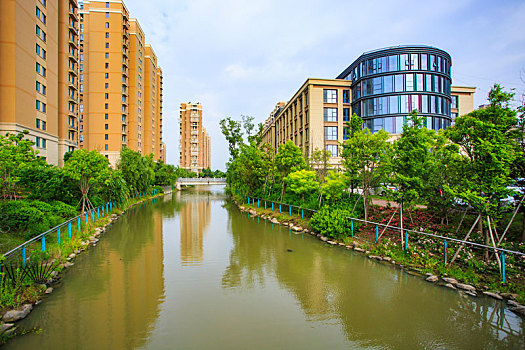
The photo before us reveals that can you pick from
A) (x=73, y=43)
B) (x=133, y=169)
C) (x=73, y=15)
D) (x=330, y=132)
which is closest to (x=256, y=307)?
(x=133, y=169)

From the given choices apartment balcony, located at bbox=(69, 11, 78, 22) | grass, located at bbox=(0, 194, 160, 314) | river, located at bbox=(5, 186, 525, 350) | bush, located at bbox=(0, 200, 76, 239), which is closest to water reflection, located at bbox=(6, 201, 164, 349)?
river, located at bbox=(5, 186, 525, 350)

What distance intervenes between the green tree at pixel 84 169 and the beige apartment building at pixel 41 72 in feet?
47.9

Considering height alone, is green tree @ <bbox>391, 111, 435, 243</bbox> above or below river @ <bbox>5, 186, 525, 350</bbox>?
above

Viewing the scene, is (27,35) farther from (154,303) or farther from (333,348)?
(333,348)

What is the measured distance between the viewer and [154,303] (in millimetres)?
7285

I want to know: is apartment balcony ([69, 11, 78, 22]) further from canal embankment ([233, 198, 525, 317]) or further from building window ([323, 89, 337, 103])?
canal embankment ([233, 198, 525, 317])

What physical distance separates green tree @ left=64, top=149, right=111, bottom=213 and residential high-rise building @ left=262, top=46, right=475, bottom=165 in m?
21.9

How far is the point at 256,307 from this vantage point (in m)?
7.16

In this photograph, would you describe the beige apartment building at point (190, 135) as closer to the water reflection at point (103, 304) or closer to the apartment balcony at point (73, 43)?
the apartment balcony at point (73, 43)

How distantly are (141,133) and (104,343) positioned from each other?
55.3m

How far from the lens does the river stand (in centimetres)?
565

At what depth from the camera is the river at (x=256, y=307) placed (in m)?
5.65

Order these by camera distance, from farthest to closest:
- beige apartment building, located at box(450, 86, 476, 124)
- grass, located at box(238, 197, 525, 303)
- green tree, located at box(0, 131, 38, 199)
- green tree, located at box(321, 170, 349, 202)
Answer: beige apartment building, located at box(450, 86, 476, 124)
green tree, located at box(321, 170, 349, 202)
green tree, located at box(0, 131, 38, 199)
grass, located at box(238, 197, 525, 303)

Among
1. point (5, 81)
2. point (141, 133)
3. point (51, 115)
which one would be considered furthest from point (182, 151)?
point (5, 81)
